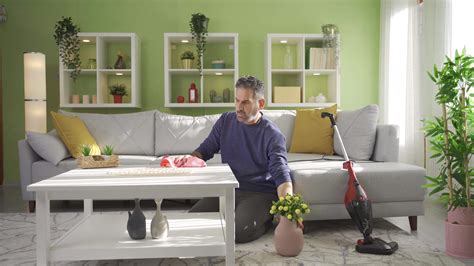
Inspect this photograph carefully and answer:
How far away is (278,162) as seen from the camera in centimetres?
271

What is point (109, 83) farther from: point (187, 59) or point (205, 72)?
point (205, 72)

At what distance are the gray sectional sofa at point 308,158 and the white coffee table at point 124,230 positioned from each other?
1096mm

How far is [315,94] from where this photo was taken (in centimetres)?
566

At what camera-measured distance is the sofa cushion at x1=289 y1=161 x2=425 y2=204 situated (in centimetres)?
312

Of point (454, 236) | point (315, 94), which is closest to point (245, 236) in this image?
point (454, 236)

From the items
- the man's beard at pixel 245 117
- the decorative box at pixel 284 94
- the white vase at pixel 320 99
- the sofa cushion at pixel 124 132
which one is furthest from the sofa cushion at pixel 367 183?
the white vase at pixel 320 99

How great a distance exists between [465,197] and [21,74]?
196 inches

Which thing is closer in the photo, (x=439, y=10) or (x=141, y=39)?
(x=439, y=10)

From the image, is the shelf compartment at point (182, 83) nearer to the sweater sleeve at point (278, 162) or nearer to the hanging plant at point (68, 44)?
the hanging plant at point (68, 44)

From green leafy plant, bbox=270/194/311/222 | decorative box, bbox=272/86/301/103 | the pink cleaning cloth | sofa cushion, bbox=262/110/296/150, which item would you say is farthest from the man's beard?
decorative box, bbox=272/86/301/103

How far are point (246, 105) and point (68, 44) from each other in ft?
9.94

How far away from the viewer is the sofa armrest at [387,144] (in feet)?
11.9

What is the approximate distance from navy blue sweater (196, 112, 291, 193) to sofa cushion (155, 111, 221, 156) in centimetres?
142

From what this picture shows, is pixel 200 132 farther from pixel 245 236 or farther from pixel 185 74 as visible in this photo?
pixel 245 236
